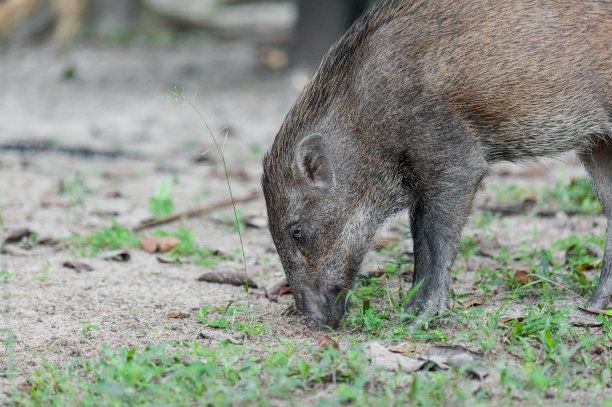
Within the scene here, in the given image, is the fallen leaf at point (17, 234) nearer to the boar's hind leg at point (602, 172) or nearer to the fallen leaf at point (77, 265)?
the fallen leaf at point (77, 265)

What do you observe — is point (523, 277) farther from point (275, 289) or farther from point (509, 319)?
point (275, 289)

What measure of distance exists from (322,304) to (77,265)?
182 centimetres

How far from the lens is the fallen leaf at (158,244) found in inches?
213

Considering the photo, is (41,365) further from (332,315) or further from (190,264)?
(190,264)

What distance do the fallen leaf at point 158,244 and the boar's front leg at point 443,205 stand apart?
1997 mm

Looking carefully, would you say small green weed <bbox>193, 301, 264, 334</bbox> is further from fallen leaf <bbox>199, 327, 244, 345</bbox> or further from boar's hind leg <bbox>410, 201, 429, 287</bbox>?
boar's hind leg <bbox>410, 201, 429, 287</bbox>

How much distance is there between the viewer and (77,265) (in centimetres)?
498

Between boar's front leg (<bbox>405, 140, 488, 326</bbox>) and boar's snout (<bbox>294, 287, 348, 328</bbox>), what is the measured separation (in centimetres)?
38

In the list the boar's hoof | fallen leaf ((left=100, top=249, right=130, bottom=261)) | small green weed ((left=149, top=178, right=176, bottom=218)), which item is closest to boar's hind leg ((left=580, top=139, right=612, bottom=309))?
the boar's hoof

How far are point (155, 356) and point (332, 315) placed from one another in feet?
3.56

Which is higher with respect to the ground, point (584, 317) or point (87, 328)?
point (584, 317)

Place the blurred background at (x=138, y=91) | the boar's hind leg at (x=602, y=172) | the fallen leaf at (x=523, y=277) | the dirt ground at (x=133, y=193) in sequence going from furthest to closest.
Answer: the blurred background at (x=138, y=91)
the boar's hind leg at (x=602, y=172)
the fallen leaf at (x=523, y=277)
the dirt ground at (x=133, y=193)

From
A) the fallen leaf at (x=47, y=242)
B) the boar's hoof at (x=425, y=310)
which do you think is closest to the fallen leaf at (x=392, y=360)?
the boar's hoof at (x=425, y=310)

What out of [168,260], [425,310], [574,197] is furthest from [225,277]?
[574,197]
